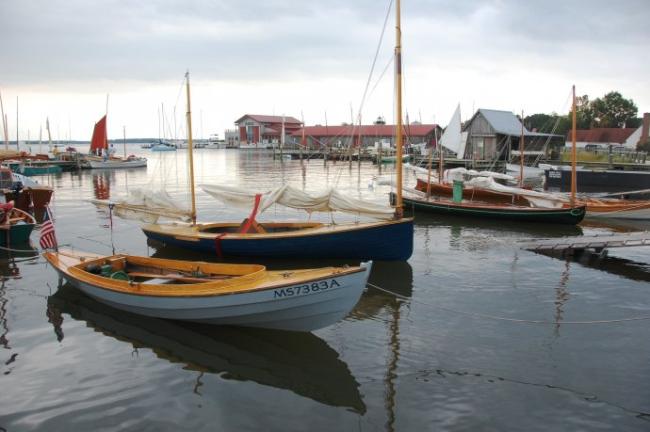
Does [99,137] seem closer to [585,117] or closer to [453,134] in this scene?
[453,134]

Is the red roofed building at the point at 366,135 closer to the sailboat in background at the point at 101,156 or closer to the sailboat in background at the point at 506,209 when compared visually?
the sailboat in background at the point at 101,156

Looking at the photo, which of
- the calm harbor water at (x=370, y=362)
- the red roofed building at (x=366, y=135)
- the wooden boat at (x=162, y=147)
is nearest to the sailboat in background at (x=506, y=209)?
the calm harbor water at (x=370, y=362)

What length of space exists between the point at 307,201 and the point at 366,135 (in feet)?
299

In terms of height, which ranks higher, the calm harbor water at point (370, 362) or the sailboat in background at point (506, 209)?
the sailboat in background at point (506, 209)

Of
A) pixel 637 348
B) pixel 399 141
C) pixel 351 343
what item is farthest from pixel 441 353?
pixel 399 141

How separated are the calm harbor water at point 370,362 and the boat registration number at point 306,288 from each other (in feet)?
4.89

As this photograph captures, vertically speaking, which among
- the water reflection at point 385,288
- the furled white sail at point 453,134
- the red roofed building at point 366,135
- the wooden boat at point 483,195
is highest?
the red roofed building at point 366,135

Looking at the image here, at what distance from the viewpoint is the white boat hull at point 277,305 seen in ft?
35.1

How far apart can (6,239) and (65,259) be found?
7542 mm

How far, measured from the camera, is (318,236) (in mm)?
17859

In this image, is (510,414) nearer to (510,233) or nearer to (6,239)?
(510,233)

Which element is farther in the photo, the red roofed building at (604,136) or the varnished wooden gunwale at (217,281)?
the red roofed building at (604,136)

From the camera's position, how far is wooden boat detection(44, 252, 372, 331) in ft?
35.2

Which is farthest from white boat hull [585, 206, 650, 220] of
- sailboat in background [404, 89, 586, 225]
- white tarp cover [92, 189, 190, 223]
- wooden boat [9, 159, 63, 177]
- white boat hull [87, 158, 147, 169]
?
white boat hull [87, 158, 147, 169]
